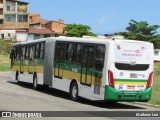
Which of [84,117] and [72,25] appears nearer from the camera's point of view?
[84,117]

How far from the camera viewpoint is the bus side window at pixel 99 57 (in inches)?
856

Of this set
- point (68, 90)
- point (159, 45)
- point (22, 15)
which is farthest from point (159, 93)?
point (22, 15)

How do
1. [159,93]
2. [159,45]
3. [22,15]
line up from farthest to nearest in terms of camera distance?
1. [22,15]
2. [159,45]
3. [159,93]

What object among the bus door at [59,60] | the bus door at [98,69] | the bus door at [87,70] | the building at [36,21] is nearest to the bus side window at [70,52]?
the bus door at [59,60]

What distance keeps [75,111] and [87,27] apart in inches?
3874

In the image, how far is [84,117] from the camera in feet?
54.4

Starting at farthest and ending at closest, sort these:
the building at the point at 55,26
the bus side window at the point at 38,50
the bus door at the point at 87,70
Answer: the building at the point at 55,26 → the bus side window at the point at 38,50 → the bus door at the point at 87,70

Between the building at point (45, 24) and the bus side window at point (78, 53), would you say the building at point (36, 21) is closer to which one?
the building at point (45, 24)

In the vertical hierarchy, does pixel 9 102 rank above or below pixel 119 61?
below

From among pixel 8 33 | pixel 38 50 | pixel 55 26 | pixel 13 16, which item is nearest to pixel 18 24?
pixel 13 16

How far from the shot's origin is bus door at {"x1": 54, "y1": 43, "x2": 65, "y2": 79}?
85.3ft

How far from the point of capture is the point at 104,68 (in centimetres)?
2148

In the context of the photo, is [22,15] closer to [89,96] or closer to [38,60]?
[38,60]

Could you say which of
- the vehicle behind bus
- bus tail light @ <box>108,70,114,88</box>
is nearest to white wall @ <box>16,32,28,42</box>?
the vehicle behind bus
